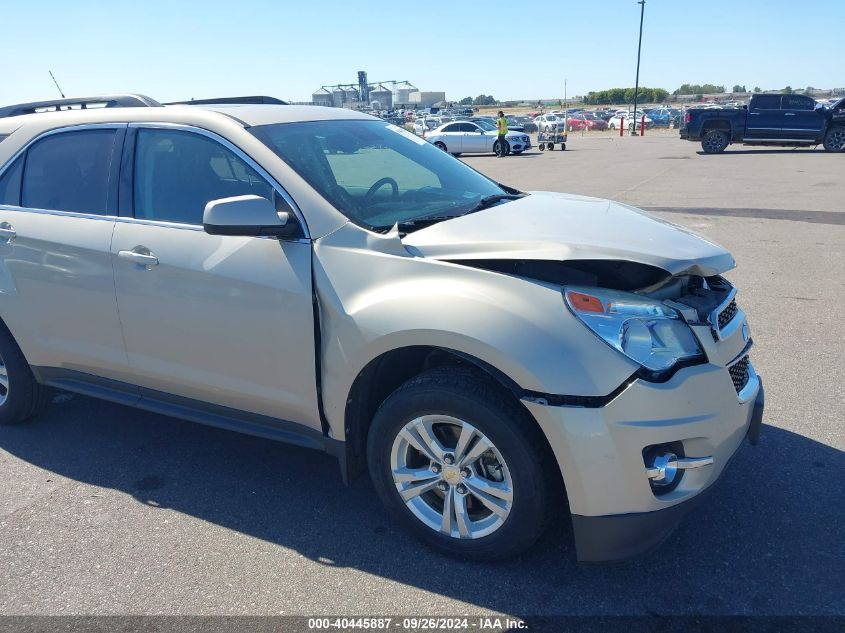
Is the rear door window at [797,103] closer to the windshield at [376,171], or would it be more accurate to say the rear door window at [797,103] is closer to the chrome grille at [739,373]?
the windshield at [376,171]

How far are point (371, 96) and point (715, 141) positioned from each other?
3614 centimetres

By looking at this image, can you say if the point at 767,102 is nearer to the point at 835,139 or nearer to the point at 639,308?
the point at 835,139

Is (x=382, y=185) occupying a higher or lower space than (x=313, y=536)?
higher

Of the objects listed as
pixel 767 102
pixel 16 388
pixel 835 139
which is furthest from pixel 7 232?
pixel 835 139

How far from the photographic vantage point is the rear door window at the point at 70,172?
3.78 meters

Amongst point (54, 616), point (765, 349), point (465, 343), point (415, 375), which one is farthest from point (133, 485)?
point (765, 349)

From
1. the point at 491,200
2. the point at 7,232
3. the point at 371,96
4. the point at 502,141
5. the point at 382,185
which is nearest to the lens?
the point at 382,185

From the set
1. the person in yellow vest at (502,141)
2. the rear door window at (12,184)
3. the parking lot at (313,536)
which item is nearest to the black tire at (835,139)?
the person in yellow vest at (502,141)

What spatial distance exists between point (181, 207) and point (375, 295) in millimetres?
1260

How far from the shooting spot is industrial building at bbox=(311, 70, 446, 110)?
19.1 meters

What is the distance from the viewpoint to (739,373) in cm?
Answer: 291

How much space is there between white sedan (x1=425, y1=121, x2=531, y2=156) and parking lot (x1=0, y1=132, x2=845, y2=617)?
2498cm

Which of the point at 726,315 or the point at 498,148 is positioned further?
the point at 498,148

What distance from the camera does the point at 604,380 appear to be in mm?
2477
